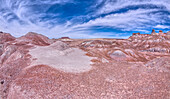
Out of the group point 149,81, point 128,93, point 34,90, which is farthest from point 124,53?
point 34,90

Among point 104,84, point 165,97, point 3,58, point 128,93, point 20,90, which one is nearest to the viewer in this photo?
point 165,97

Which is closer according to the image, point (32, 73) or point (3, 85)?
point (3, 85)

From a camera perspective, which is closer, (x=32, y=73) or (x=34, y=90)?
(x=34, y=90)

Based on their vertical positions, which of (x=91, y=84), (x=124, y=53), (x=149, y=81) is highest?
(x=91, y=84)

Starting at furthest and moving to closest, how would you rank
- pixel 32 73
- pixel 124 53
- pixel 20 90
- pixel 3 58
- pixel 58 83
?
pixel 124 53 < pixel 3 58 < pixel 32 73 < pixel 58 83 < pixel 20 90

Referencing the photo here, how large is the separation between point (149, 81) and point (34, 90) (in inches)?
508

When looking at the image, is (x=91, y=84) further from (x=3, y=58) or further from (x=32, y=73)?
(x=3, y=58)

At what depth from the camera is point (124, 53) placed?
52.0m

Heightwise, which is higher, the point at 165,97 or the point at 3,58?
the point at 3,58

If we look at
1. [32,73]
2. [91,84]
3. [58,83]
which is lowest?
[91,84]

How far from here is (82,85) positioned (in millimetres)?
10367

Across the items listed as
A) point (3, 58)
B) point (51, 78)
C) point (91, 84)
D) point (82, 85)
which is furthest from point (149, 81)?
point (3, 58)

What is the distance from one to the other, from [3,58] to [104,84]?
27663mm

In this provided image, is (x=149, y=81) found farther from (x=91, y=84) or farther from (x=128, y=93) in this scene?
(x=91, y=84)
